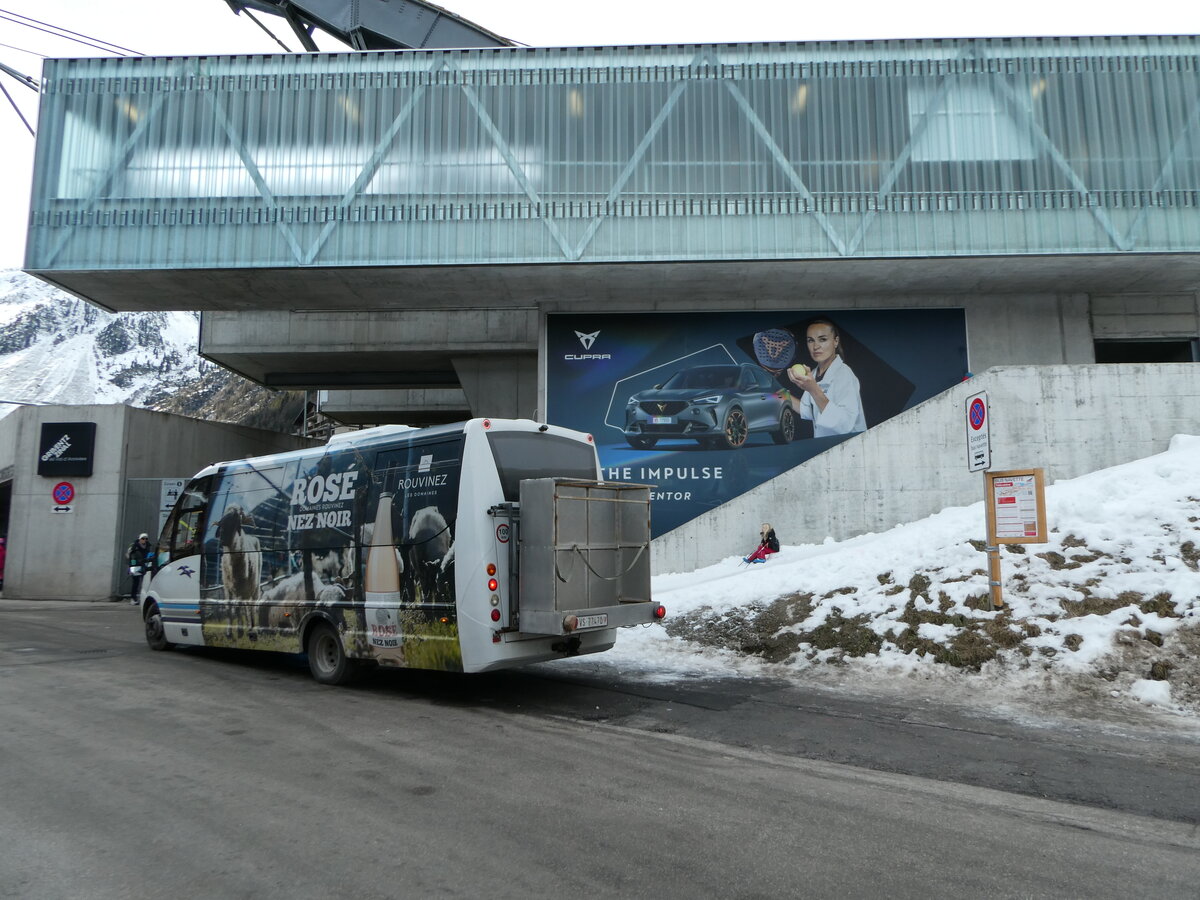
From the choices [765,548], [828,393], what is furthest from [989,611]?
[828,393]

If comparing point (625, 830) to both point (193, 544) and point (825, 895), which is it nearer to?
point (825, 895)

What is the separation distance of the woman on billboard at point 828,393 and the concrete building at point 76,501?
17848 millimetres

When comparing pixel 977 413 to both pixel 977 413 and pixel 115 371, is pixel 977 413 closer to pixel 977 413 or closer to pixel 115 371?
pixel 977 413

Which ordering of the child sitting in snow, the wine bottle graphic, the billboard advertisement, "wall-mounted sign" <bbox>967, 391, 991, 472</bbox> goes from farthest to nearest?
the billboard advertisement, the child sitting in snow, "wall-mounted sign" <bbox>967, 391, 991, 472</bbox>, the wine bottle graphic

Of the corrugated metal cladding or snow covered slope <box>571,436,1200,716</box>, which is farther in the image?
the corrugated metal cladding

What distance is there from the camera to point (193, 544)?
39.9 feet

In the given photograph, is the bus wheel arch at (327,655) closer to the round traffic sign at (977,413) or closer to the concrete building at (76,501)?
the round traffic sign at (977,413)

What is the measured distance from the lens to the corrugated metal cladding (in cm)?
1897

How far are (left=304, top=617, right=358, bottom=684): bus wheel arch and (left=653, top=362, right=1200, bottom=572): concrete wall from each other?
8.33 meters

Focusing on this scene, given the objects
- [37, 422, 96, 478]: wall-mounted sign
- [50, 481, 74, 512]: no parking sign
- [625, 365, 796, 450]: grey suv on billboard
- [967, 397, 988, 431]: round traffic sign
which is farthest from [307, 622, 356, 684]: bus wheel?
[50, 481, 74, 512]: no parking sign

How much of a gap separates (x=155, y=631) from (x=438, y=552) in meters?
6.88

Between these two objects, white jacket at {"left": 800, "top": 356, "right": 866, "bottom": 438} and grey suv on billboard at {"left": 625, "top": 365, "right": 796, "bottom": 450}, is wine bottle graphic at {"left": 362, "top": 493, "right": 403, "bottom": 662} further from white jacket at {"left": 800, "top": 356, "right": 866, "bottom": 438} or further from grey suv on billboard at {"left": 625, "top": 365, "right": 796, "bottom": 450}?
white jacket at {"left": 800, "top": 356, "right": 866, "bottom": 438}

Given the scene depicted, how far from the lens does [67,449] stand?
23109 mm

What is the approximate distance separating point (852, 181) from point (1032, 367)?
6.28m
